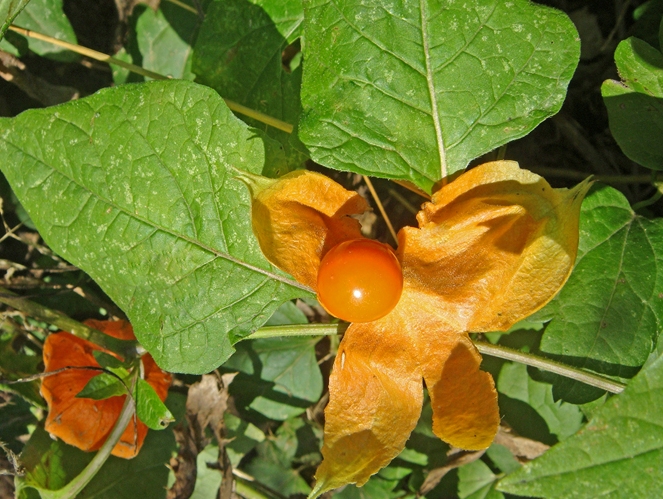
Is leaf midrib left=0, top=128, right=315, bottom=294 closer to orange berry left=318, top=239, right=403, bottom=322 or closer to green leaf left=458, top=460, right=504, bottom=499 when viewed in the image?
orange berry left=318, top=239, right=403, bottom=322

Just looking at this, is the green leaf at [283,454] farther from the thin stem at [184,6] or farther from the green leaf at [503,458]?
the thin stem at [184,6]

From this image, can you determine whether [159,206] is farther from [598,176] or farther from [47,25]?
[598,176]

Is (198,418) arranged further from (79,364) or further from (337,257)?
(337,257)

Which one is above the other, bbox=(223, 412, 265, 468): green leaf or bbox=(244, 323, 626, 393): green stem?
bbox=(244, 323, 626, 393): green stem

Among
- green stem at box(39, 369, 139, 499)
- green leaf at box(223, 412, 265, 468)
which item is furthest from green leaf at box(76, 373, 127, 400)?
green leaf at box(223, 412, 265, 468)

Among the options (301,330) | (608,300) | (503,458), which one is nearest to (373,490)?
(503,458)

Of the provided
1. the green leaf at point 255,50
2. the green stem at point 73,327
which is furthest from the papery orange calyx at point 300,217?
the green stem at point 73,327
